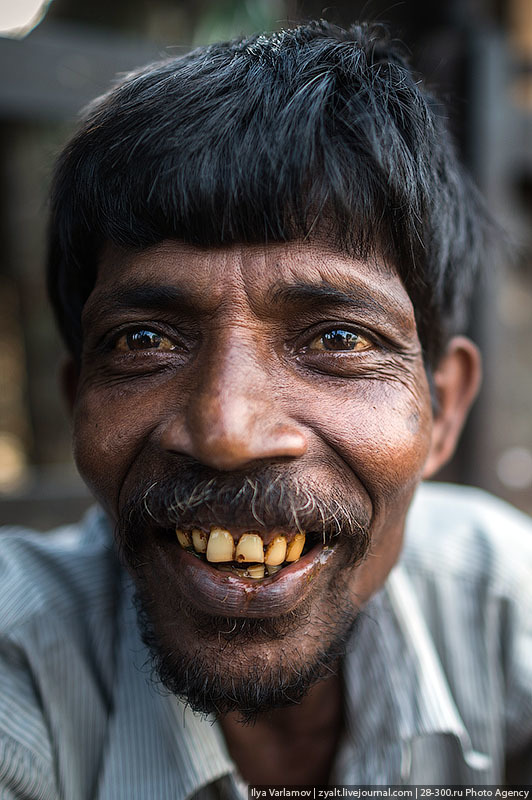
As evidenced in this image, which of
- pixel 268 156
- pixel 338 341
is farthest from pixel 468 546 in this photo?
pixel 268 156

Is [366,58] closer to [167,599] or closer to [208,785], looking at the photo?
[167,599]

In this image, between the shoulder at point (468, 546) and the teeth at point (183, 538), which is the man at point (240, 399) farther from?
the shoulder at point (468, 546)

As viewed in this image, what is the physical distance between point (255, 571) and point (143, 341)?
0.54 meters

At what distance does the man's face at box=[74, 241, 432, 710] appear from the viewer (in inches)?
47.5

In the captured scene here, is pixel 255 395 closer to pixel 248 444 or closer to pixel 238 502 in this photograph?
pixel 248 444

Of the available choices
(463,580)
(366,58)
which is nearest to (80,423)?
(366,58)

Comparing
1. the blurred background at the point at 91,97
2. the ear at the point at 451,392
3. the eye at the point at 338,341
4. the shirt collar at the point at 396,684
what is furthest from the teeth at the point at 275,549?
the blurred background at the point at 91,97

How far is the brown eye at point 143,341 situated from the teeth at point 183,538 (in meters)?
0.38

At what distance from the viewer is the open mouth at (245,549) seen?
4.09 feet

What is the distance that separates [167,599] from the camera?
Answer: 132cm

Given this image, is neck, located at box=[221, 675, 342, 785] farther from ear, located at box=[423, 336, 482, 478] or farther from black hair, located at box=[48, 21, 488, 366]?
black hair, located at box=[48, 21, 488, 366]

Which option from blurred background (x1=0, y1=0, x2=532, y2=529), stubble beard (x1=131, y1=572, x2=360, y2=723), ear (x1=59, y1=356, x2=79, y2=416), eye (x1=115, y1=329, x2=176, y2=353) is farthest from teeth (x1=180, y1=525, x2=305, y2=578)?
blurred background (x1=0, y1=0, x2=532, y2=529)

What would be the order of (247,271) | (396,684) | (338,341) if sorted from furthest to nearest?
(396,684) < (338,341) < (247,271)

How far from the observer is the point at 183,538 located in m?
1.30
